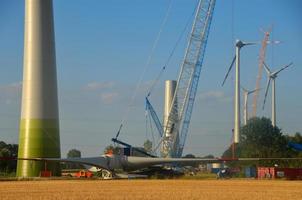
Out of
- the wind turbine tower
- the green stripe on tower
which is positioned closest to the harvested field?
the green stripe on tower

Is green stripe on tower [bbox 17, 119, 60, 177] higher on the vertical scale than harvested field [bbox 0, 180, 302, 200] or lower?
higher

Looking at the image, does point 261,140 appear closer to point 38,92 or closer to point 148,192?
point 38,92

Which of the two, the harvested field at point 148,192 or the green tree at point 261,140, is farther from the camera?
the green tree at point 261,140

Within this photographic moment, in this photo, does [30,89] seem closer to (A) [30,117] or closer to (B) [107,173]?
(A) [30,117]

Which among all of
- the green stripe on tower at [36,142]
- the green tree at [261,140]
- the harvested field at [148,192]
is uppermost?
the green tree at [261,140]

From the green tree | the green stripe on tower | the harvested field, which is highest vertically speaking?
the green tree

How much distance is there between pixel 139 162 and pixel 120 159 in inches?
140

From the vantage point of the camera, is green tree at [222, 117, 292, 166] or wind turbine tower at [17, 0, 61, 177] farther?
green tree at [222, 117, 292, 166]

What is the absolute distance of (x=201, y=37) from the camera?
142000 millimetres

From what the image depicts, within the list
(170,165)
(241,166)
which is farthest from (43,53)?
(241,166)

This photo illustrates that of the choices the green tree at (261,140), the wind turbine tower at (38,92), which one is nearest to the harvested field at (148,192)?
the wind turbine tower at (38,92)

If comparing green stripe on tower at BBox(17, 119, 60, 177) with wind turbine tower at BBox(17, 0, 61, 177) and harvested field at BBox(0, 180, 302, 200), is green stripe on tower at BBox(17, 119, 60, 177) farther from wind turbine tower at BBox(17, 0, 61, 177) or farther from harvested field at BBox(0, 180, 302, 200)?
harvested field at BBox(0, 180, 302, 200)

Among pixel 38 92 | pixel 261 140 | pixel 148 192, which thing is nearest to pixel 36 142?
pixel 38 92

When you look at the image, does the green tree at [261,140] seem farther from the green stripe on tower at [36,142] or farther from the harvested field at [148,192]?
the harvested field at [148,192]
